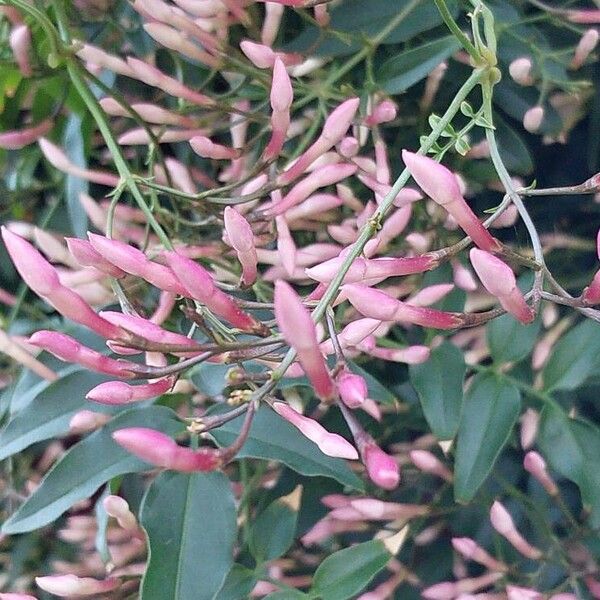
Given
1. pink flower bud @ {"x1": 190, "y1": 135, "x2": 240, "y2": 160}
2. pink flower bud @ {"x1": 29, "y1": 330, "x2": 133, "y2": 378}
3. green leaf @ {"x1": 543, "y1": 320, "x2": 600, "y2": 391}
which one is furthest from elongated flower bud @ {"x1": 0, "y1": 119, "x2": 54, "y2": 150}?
green leaf @ {"x1": 543, "y1": 320, "x2": 600, "y2": 391}

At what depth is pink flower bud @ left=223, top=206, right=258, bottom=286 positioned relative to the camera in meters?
0.33

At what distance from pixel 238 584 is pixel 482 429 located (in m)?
0.16

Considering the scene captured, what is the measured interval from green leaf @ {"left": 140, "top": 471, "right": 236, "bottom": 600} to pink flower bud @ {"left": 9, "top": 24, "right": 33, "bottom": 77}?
259 millimetres

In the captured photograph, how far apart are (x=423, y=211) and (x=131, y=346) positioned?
269 mm

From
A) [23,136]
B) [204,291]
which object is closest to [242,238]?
[204,291]

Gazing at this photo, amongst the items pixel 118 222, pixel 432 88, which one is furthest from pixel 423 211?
pixel 118 222

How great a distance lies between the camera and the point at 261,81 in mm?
471

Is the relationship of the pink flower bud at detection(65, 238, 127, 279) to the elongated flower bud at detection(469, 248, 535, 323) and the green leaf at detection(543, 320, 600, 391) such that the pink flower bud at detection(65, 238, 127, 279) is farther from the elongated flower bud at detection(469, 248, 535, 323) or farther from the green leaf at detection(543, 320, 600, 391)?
the green leaf at detection(543, 320, 600, 391)

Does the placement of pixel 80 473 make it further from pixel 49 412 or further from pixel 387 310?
pixel 387 310

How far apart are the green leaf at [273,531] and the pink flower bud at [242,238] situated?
18 cm

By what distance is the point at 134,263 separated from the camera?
32cm

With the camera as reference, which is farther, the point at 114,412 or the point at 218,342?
the point at 114,412

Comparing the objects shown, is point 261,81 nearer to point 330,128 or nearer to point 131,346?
point 330,128

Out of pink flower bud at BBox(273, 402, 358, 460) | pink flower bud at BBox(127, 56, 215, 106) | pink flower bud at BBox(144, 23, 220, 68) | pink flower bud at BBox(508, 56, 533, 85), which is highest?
pink flower bud at BBox(144, 23, 220, 68)
